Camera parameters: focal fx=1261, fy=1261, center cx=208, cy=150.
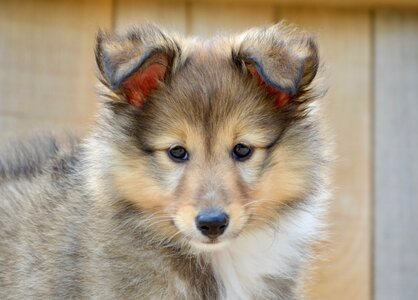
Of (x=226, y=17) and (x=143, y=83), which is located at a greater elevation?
(x=226, y=17)

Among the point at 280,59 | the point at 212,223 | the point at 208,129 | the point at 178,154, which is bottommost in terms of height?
the point at 212,223

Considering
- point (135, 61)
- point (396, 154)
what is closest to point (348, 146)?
point (396, 154)

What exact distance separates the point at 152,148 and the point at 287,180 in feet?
1.98

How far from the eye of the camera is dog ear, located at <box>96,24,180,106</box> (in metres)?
5.05

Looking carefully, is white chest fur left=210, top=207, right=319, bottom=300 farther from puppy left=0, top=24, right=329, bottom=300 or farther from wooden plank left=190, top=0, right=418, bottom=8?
wooden plank left=190, top=0, right=418, bottom=8

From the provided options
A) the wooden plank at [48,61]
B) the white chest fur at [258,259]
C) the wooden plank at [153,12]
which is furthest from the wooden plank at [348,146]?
the white chest fur at [258,259]

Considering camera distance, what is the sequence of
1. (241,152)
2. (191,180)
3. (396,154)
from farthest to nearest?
(396,154) < (241,152) < (191,180)

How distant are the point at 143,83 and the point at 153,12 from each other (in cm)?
148

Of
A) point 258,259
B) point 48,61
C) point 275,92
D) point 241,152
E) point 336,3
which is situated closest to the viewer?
point 241,152

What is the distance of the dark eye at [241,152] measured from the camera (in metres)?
5.27

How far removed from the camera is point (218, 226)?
5074 millimetres

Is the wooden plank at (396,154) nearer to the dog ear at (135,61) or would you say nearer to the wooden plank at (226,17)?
the wooden plank at (226,17)

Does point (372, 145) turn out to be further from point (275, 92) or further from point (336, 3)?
point (275, 92)

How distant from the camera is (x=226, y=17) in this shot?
270 inches
